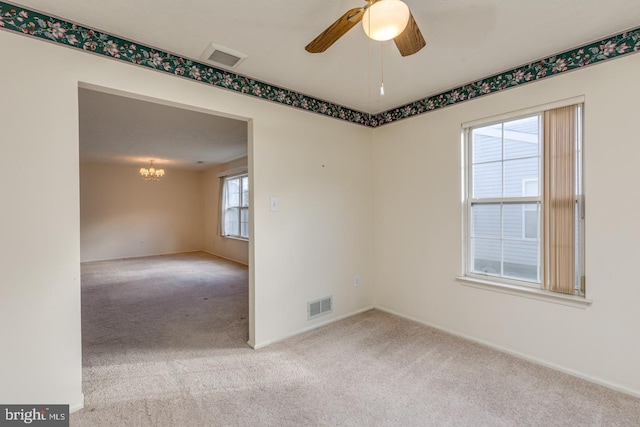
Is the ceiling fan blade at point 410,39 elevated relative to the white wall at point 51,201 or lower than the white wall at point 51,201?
elevated

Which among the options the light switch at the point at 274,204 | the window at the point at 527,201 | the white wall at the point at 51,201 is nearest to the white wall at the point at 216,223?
the light switch at the point at 274,204

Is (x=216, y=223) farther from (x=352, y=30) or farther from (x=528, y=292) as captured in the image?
(x=528, y=292)

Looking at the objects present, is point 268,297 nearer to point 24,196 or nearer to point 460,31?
point 24,196

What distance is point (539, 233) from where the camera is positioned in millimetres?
2420

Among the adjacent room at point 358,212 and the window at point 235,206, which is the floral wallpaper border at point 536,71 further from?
the window at point 235,206

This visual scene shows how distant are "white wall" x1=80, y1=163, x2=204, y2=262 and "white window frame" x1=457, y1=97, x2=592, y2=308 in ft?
25.6

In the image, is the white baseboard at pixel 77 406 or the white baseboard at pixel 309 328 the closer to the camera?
the white baseboard at pixel 77 406

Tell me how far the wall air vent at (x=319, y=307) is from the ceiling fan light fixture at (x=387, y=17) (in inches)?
99.0

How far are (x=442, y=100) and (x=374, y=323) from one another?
242cm

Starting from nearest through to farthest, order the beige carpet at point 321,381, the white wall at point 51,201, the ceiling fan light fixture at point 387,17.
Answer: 1. the ceiling fan light fixture at point 387,17
2. the white wall at point 51,201
3. the beige carpet at point 321,381

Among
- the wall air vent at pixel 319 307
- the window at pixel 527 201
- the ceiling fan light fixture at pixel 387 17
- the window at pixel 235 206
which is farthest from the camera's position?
the window at pixel 235 206

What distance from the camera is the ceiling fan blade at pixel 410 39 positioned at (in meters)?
1.42

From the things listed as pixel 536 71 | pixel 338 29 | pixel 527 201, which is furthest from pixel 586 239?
pixel 338 29

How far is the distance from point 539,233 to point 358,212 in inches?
68.7
